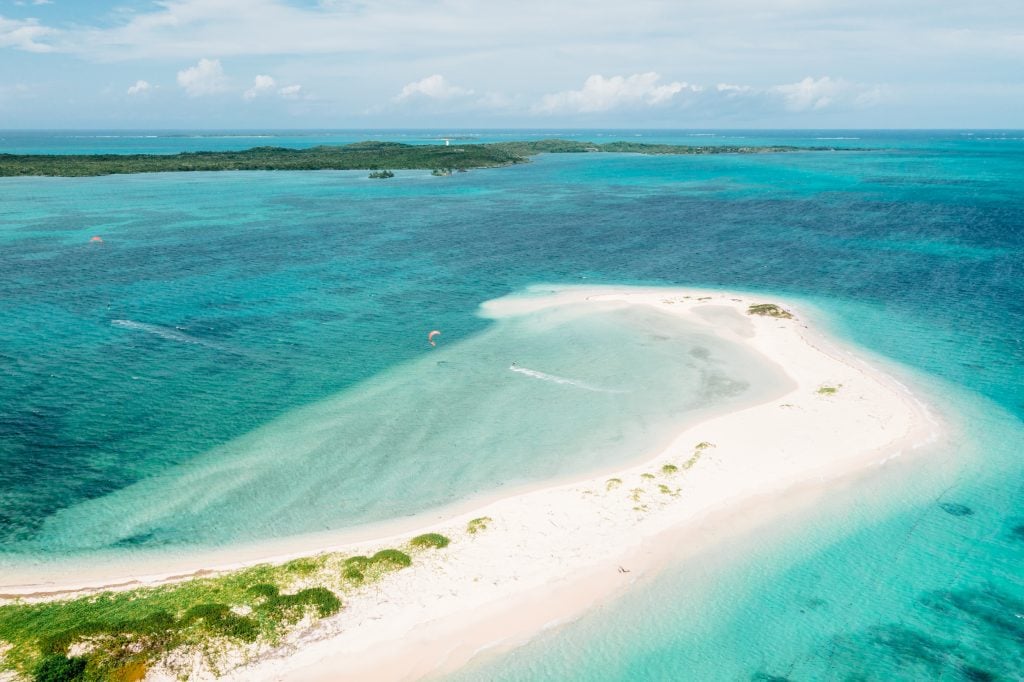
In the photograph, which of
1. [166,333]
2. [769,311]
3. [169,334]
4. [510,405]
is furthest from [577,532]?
[166,333]

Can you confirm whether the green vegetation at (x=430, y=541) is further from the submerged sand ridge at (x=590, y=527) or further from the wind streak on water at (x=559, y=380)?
the wind streak on water at (x=559, y=380)

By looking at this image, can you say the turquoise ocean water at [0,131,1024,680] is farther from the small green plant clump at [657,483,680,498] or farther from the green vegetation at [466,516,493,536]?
the small green plant clump at [657,483,680,498]

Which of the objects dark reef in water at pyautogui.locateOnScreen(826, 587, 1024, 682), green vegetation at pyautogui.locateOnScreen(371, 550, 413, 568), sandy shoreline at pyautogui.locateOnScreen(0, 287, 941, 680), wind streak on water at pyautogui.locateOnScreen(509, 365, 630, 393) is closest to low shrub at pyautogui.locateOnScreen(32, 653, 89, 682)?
sandy shoreline at pyautogui.locateOnScreen(0, 287, 941, 680)

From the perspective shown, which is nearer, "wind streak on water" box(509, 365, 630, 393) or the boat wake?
"wind streak on water" box(509, 365, 630, 393)

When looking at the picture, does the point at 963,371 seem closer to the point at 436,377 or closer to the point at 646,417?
the point at 646,417

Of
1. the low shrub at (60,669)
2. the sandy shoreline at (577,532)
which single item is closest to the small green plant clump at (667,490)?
the sandy shoreline at (577,532)

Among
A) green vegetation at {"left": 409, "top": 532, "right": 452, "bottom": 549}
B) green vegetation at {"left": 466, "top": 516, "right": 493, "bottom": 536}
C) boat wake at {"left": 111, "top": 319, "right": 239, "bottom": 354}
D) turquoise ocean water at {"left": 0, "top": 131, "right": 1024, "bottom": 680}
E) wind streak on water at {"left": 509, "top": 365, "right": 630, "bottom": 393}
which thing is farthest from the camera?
boat wake at {"left": 111, "top": 319, "right": 239, "bottom": 354}
